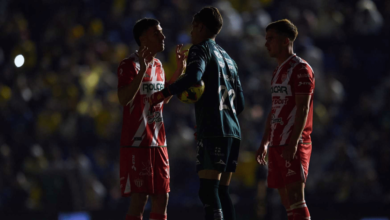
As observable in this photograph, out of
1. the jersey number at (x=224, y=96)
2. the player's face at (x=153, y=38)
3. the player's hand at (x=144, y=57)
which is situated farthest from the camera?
the player's face at (x=153, y=38)

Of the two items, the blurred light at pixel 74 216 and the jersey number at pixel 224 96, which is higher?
the jersey number at pixel 224 96

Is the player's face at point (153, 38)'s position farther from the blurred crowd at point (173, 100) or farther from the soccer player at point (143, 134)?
the blurred crowd at point (173, 100)

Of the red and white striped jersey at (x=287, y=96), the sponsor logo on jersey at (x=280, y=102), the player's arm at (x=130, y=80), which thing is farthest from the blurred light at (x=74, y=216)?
the sponsor logo on jersey at (x=280, y=102)

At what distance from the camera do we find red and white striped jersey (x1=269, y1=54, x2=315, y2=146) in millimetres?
4449

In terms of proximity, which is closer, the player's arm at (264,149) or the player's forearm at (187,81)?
the player's forearm at (187,81)

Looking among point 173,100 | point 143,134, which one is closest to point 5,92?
point 173,100

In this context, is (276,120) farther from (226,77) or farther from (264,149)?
(226,77)

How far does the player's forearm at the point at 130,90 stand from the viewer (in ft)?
14.5

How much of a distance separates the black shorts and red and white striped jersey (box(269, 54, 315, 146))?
48cm

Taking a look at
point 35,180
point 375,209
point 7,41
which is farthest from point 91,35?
point 375,209

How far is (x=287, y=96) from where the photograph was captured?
14.9ft

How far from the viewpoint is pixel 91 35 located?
441 inches

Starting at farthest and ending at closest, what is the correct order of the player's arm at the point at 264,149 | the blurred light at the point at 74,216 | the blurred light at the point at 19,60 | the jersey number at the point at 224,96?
the blurred light at the point at 19,60
the blurred light at the point at 74,216
the player's arm at the point at 264,149
the jersey number at the point at 224,96

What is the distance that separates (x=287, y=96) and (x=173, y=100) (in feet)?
18.4
